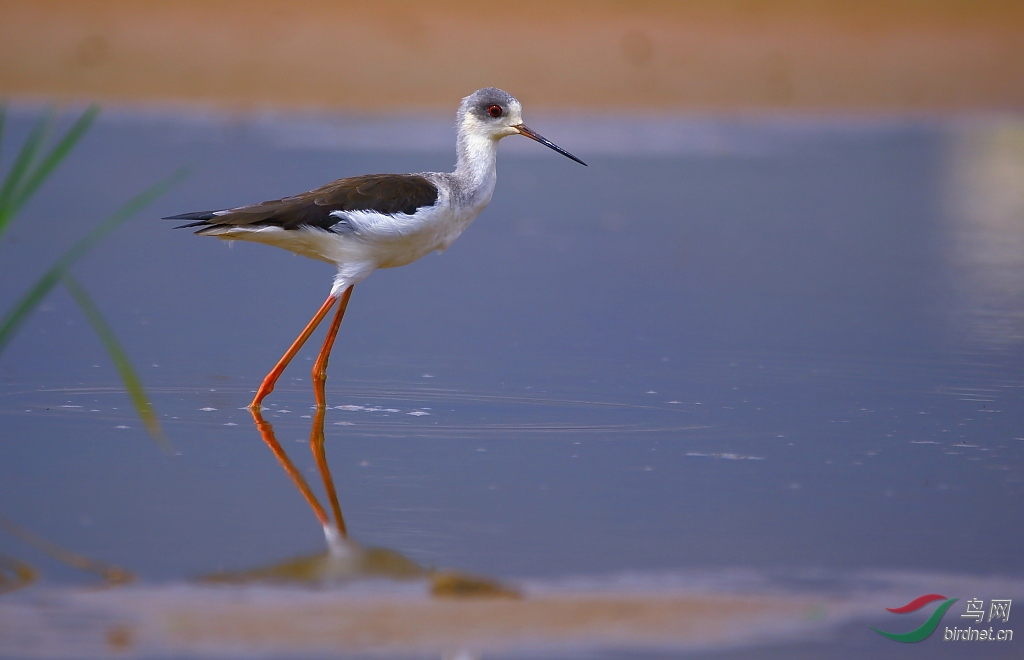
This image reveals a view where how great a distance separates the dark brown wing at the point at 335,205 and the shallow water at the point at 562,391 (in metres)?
0.80

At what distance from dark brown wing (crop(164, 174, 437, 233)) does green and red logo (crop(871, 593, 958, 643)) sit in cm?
308

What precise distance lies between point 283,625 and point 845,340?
15.5 ft

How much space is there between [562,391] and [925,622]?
2677mm

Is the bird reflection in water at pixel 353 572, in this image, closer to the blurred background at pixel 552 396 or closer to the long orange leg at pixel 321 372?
the blurred background at pixel 552 396

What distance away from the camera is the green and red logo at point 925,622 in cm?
405

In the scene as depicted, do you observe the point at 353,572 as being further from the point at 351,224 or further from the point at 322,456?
the point at 351,224

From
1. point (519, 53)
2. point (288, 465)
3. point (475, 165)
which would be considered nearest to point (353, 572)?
point (288, 465)

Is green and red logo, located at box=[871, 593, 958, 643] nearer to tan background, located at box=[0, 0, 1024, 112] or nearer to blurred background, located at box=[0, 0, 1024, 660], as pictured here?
blurred background, located at box=[0, 0, 1024, 660]

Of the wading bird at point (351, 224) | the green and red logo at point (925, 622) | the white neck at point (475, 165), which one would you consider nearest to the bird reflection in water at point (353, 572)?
the green and red logo at point (925, 622)

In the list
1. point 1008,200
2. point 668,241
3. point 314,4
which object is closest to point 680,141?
point 1008,200

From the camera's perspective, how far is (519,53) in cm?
2072

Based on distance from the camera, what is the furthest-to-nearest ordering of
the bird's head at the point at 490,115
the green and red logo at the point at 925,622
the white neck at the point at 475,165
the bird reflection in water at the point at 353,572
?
1. the bird's head at the point at 490,115
2. the white neck at the point at 475,165
3. the bird reflection in water at the point at 353,572
4. the green and red logo at the point at 925,622

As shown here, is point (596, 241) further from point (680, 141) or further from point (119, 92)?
point (119, 92)

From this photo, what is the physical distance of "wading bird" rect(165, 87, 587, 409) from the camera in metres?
6.24
